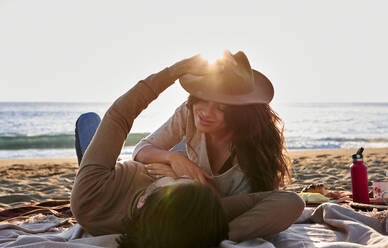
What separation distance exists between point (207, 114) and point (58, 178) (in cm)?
453

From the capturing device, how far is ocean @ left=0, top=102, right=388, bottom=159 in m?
12.5

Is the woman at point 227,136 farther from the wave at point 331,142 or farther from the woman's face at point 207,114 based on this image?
the wave at point 331,142

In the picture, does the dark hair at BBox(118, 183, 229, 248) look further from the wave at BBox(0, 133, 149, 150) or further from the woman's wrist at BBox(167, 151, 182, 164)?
the wave at BBox(0, 133, 149, 150)

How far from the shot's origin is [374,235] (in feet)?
6.26

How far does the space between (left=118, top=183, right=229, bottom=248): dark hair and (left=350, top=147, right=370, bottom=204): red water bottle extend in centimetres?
182

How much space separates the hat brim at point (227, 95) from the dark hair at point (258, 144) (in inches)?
3.6

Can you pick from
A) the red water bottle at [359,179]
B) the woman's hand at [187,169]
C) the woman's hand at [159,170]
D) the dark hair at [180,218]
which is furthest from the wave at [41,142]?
the dark hair at [180,218]

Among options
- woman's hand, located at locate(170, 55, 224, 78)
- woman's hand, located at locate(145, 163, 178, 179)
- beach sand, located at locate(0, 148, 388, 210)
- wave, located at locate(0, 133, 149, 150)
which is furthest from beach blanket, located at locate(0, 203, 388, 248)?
wave, located at locate(0, 133, 149, 150)

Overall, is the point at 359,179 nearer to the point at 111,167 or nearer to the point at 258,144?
the point at 258,144

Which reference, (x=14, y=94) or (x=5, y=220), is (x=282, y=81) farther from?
(x=5, y=220)

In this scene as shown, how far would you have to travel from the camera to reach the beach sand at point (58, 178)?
14.0 feet

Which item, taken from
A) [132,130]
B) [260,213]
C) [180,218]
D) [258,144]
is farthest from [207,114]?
[132,130]

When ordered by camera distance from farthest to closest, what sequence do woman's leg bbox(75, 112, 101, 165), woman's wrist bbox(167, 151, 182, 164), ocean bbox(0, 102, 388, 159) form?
ocean bbox(0, 102, 388, 159) < woman's leg bbox(75, 112, 101, 165) < woman's wrist bbox(167, 151, 182, 164)

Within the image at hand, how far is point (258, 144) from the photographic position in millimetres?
2113
